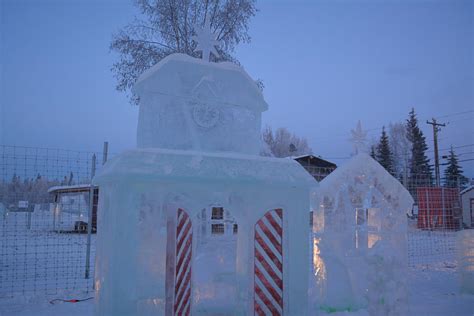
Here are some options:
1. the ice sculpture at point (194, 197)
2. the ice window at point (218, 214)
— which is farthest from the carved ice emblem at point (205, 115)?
the ice window at point (218, 214)

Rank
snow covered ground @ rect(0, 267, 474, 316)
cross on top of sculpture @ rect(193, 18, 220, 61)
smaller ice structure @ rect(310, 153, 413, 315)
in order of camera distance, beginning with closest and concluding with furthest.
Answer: cross on top of sculpture @ rect(193, 18, 220, 61) < snow covered ground @ rect(0, 267, 474, 316) < smaller ice structure @ rect(310, 153, 413, 315)

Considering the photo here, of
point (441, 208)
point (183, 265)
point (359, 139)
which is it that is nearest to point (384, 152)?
point (441, 208)

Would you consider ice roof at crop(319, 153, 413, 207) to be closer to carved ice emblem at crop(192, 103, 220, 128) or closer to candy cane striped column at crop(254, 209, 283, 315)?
candy cane striped column at crop(254, 209, 283, 315)

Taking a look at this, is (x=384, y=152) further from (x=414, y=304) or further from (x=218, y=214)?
(x=414, y=304)

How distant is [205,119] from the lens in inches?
215

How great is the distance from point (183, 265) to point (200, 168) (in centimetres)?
124

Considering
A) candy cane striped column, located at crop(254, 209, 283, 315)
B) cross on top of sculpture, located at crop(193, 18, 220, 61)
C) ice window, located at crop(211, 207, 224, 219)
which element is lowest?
candy cane striped column, located at crop(254, 209, 283, 315)

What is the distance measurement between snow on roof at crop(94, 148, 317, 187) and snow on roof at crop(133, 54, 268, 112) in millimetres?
967

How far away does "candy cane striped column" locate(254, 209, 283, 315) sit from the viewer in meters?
5.12

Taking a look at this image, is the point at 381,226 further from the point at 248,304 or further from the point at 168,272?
the point at 168,272

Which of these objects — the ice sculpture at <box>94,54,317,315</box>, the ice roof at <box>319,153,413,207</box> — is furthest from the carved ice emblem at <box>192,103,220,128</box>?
the ice roof at <box>319,153,413,207</box>

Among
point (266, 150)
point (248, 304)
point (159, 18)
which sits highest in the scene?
point (159, 18)

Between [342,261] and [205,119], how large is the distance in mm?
3432

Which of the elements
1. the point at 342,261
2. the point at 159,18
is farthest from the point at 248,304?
the point at 159,18
